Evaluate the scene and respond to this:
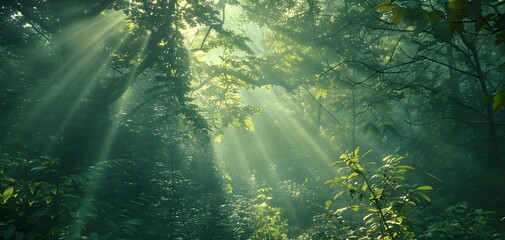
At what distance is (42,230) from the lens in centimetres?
292

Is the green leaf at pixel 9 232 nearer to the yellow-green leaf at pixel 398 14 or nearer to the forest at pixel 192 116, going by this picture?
the forest at pixel 192 116

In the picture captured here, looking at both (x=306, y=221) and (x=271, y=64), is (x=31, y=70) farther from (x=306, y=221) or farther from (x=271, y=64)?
(x=306, y=221)

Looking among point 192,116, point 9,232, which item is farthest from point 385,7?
point 192,116

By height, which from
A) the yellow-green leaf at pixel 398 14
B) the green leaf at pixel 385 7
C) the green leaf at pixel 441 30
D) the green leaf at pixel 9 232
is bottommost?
the green leaf at pixel 9 232

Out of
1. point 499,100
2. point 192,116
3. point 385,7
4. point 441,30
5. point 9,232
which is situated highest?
point 192,116

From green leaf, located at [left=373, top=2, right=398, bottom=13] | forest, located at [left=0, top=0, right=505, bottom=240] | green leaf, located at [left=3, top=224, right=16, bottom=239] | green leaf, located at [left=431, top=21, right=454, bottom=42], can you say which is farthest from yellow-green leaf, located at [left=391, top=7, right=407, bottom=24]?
green leaf, located at [left=3, top=224, right=16, bottom=239]

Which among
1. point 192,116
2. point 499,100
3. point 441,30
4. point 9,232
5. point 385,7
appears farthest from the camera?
point 192,116

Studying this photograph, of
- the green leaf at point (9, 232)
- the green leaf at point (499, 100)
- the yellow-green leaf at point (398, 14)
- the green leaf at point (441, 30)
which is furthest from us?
the green leaf at point (9, 232)

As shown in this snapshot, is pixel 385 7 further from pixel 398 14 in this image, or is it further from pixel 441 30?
pixel 441 30

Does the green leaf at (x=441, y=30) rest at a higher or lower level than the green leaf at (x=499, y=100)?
higher

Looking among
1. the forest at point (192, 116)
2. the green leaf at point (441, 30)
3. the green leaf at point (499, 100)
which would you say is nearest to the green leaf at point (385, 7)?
the green leaf at point (441, 30)

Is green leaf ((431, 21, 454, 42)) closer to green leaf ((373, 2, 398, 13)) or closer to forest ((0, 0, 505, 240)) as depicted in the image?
green leaf ((373, 2, 398, 13))

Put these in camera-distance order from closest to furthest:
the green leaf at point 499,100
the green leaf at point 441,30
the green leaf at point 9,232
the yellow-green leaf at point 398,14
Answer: the green leaf at point 499,100
the yellow-green leaf at point 398,14
the green leaf at point 441,30
the green leaf at point 9,232

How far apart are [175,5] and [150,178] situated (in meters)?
4.81
